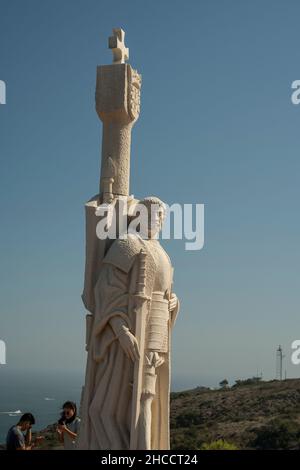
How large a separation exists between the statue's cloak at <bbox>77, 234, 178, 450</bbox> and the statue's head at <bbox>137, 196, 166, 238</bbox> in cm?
31

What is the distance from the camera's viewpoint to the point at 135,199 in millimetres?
11625

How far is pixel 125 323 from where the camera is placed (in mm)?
10578

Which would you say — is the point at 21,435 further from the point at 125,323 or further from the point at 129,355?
the point at 125,323

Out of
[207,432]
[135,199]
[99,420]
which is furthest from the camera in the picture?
[207,432]

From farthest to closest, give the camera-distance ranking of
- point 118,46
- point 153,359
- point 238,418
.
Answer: point 238,418
point 118,46
point 153,359

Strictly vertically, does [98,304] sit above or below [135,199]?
below

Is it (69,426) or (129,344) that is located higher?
(129,344)

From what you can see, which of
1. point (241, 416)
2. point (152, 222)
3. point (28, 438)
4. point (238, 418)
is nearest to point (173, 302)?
point (152, 222)

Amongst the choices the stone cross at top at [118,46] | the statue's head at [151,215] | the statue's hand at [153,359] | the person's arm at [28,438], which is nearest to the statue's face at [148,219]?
the statue's head at [151,215]

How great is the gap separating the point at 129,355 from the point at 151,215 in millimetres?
2329

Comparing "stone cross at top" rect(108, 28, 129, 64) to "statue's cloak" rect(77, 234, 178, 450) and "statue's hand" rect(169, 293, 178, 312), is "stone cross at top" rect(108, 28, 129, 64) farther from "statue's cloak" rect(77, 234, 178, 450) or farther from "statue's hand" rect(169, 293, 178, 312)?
"statue's hand" rect(169, 293, 178, 312)
